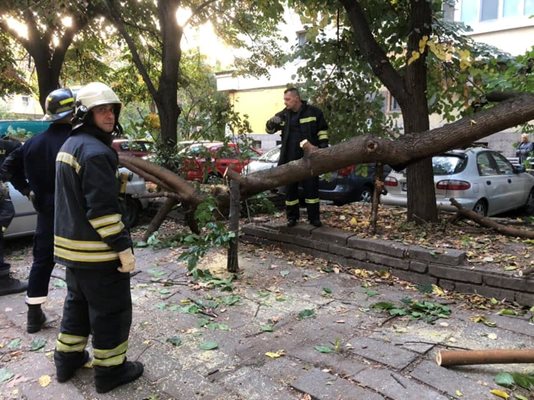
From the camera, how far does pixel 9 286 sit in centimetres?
488

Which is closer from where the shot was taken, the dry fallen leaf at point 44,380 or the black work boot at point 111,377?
the black work boot at point 111,377

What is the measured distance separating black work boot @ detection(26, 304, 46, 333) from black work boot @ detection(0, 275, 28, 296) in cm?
114

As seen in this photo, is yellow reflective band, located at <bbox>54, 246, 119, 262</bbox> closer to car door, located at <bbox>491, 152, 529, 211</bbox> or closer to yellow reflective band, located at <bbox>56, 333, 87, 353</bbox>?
yellow reflective band, located at <bbox>56, 333, 87, 353</bbox>

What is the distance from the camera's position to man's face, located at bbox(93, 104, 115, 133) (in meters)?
2.95

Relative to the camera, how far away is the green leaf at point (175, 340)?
353 cm

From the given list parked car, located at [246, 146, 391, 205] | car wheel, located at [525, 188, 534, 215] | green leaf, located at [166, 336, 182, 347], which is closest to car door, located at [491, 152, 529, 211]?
car wheel, located at [525, 188, 534, 215]

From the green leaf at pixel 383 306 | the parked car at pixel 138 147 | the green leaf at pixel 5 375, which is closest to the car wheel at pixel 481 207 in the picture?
the green leaf at pixel 383 306

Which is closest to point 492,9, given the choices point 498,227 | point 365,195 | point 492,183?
point 365,195

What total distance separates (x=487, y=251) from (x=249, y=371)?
319 cm

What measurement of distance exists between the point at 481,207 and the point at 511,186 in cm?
139

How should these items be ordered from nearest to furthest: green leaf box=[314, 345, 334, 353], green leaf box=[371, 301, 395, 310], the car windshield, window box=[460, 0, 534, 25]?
Answer: green leaf box=[314, 345, 334, 353], green leaf box=[371, 301, 395, 310], the car windshield, window box=[460, 0, 534, 25]

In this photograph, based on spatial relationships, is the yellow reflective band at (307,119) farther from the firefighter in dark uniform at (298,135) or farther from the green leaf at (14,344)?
the green leaf at (14,344)

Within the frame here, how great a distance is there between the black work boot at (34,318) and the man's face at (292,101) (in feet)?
12.2

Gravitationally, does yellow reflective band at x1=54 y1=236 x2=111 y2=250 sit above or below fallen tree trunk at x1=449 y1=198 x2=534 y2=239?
above
